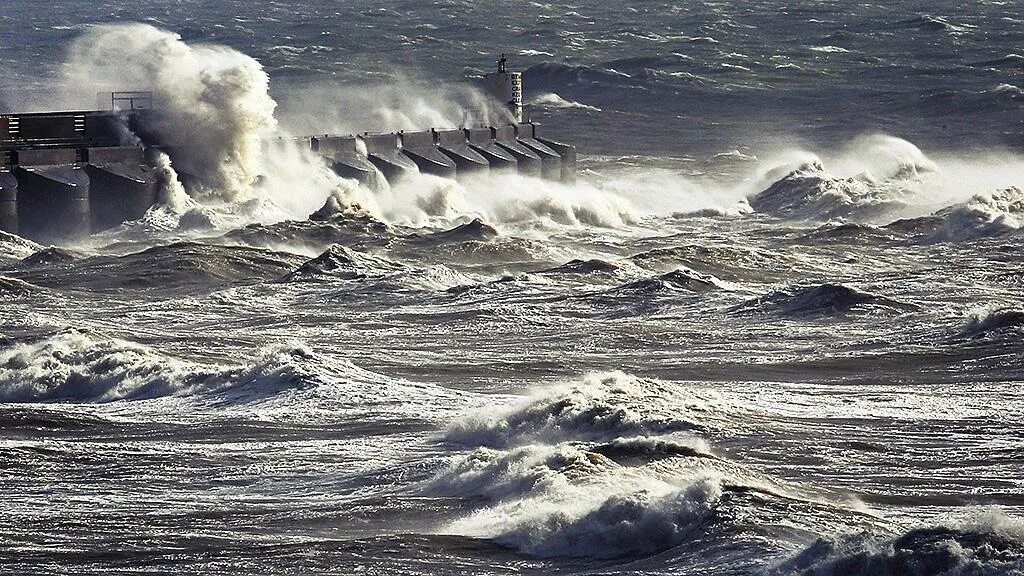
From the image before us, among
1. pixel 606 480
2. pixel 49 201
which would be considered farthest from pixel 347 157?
pixel 606 480

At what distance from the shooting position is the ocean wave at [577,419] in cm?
1955

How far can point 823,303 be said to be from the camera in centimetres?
3069

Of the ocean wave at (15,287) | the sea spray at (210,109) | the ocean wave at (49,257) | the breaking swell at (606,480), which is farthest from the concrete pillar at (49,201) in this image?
the breaking swell at (606,480)

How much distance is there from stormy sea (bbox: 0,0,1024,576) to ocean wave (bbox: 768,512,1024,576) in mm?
28

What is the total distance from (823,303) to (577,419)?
1162 centimetres

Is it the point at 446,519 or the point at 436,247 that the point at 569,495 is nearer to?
the point at 446,519

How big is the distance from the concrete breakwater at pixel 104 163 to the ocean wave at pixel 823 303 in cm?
1736

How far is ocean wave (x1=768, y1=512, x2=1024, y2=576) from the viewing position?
1373cm

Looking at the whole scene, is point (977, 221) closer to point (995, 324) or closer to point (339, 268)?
point (339, 268)

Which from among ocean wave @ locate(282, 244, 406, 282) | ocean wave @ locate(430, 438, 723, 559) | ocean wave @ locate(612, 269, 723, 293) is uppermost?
ocean wave @ locate(430, 438, 723, 559)

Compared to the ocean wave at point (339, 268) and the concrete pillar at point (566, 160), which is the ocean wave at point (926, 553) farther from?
the concrete pillar at point (566, 160)

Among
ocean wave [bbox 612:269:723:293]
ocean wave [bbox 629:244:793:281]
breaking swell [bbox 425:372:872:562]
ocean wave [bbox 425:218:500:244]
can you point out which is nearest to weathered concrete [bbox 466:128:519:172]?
ocean wave [bbox 425:218:500:244]

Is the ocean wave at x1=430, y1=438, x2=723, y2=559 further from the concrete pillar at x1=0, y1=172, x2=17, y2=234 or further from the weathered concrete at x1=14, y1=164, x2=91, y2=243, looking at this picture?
the weathered concrete at x1=14, y1=164, x2=91, y2=243

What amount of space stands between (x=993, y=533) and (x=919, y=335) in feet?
45.9
